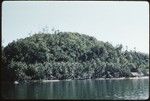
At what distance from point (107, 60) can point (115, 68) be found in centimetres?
233

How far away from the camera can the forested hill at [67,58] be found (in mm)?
23125

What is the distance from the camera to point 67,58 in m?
27.5

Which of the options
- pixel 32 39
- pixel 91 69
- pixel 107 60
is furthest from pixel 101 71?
pixel 32 39

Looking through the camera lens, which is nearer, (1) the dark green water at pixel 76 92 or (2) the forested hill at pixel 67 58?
(1) the dark green water at pixel 76 92

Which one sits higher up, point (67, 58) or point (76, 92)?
point (67, 58)

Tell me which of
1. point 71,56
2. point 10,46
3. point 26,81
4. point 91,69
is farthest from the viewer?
point 71,56

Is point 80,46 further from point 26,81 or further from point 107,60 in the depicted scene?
point 26,81

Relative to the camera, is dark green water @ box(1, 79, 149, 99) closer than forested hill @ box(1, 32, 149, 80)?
Yes

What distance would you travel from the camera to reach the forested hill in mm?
23125

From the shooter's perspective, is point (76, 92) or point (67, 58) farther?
point (67, 58)

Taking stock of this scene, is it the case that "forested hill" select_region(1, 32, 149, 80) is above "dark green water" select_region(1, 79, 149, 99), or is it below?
above

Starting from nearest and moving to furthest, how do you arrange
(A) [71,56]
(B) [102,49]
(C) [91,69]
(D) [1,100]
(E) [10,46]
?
(D) [1,100]
(E) [10,46]
(C) [91,69]
(A) [71,56]
(B) [102,49]

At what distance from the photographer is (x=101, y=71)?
87.8ft

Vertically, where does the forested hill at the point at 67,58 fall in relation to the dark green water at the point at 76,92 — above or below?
above
